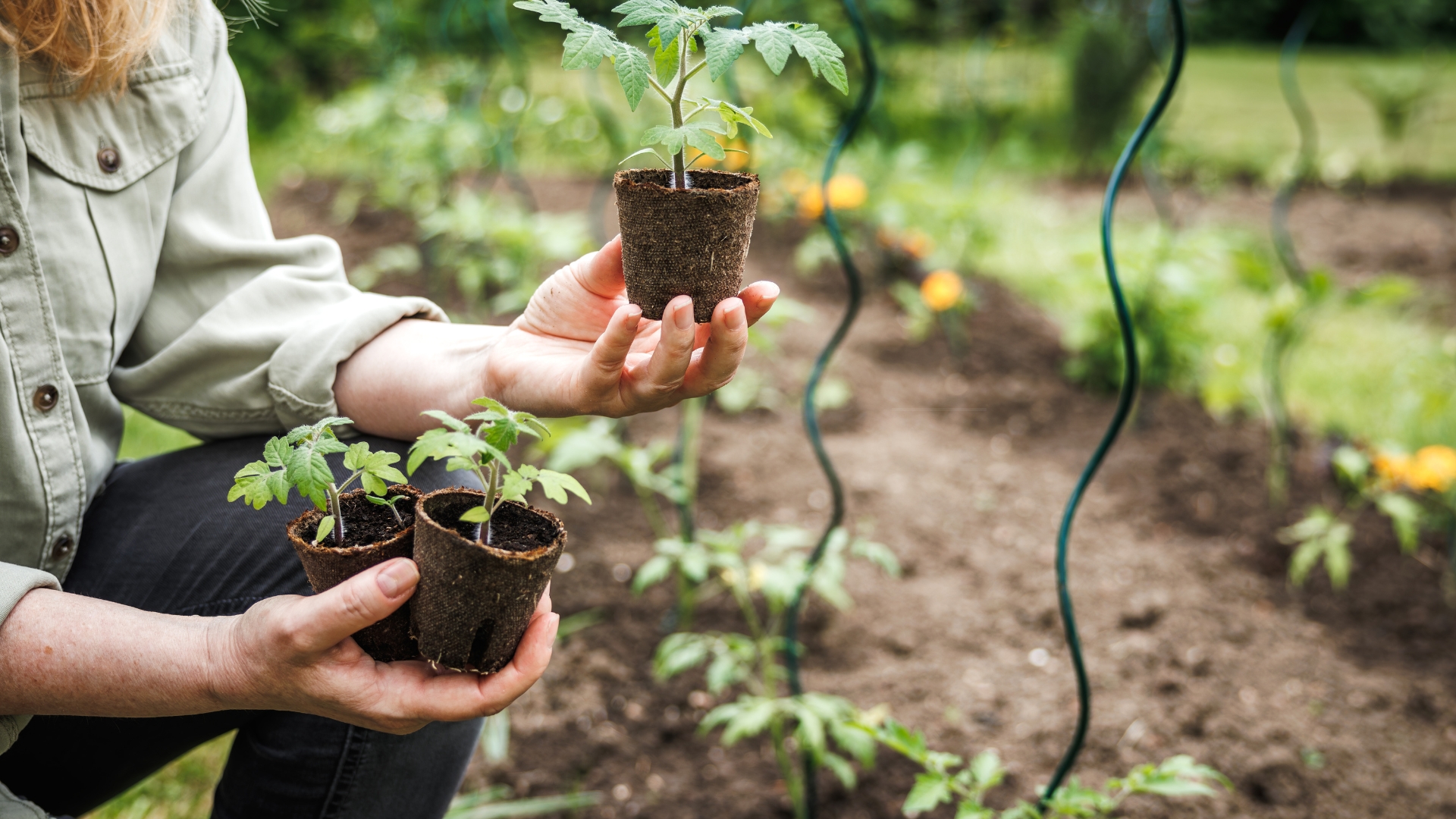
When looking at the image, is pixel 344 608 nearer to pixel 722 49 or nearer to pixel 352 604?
pixel 352 604

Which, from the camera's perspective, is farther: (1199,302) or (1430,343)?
(1430,343)

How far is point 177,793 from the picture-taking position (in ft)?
5.37

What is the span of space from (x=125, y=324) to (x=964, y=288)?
2.82m

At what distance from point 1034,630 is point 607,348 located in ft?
4.79

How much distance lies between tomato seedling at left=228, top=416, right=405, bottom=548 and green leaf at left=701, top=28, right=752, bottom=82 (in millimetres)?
460

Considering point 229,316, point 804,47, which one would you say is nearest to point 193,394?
point 229,316

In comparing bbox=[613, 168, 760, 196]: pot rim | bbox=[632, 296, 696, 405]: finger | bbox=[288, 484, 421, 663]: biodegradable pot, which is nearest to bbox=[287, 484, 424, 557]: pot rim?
bbox=[288, 484, 421, 663]: biodegradable pot

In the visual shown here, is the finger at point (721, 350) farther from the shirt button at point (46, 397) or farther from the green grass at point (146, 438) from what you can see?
the green grass at point (146, 438)

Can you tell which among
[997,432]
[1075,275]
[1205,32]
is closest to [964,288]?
[1075,275]

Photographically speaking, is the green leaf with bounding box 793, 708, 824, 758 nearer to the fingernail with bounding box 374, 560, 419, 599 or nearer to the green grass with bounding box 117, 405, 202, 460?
the fingernail with bounding box 374, 560, 419, 599

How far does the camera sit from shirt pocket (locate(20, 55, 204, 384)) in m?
1.03

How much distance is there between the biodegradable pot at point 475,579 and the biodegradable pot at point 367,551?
0.10ft

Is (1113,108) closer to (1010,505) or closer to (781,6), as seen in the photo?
(781,6)

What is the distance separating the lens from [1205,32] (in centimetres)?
1148
